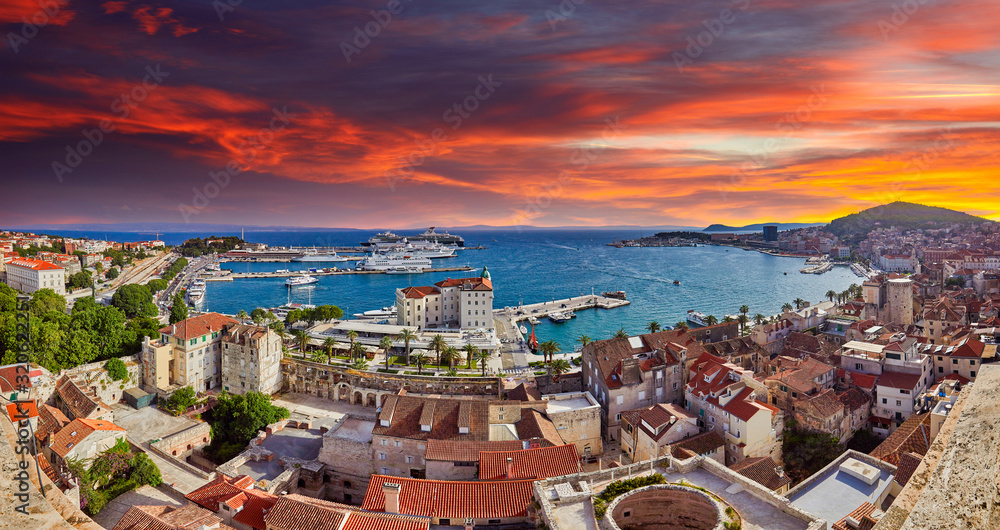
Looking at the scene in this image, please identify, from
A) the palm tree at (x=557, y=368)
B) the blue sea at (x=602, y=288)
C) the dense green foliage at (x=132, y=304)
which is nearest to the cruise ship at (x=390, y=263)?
the blue sea at (x=602, y=288)

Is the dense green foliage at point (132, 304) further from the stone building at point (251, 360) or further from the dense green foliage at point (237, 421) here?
the dense green foliage at point (237, 421)

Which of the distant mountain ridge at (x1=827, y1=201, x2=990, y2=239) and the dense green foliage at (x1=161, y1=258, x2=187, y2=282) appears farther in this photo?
the distant mountain ridge at (x1=827, y1=201, x2=990, y2=239)

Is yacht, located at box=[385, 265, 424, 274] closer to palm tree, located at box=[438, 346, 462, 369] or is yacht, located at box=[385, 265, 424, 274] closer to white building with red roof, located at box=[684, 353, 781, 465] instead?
palm tree, located at box=[438, 346, 462, 369]

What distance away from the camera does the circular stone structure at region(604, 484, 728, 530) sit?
11.8 meters

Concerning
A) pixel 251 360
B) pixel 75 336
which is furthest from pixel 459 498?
pixel 75 336

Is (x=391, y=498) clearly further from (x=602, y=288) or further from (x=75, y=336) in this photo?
(x=602, y=288)

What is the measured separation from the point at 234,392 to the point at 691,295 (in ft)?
201

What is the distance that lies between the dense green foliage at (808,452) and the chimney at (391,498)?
16440mm

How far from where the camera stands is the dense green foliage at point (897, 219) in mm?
134625

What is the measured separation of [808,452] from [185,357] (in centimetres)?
3100

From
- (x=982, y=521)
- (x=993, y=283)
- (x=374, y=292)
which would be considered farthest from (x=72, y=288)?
(x=993, y=283)

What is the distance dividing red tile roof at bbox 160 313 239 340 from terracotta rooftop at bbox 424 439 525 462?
17.8m

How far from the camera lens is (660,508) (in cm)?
1202

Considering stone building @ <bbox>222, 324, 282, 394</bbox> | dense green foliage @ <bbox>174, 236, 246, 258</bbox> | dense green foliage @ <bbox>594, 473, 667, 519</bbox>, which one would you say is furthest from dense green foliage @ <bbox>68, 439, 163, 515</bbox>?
dense green foliage @ <bbox>174, 236, 246, 258</bbox>
